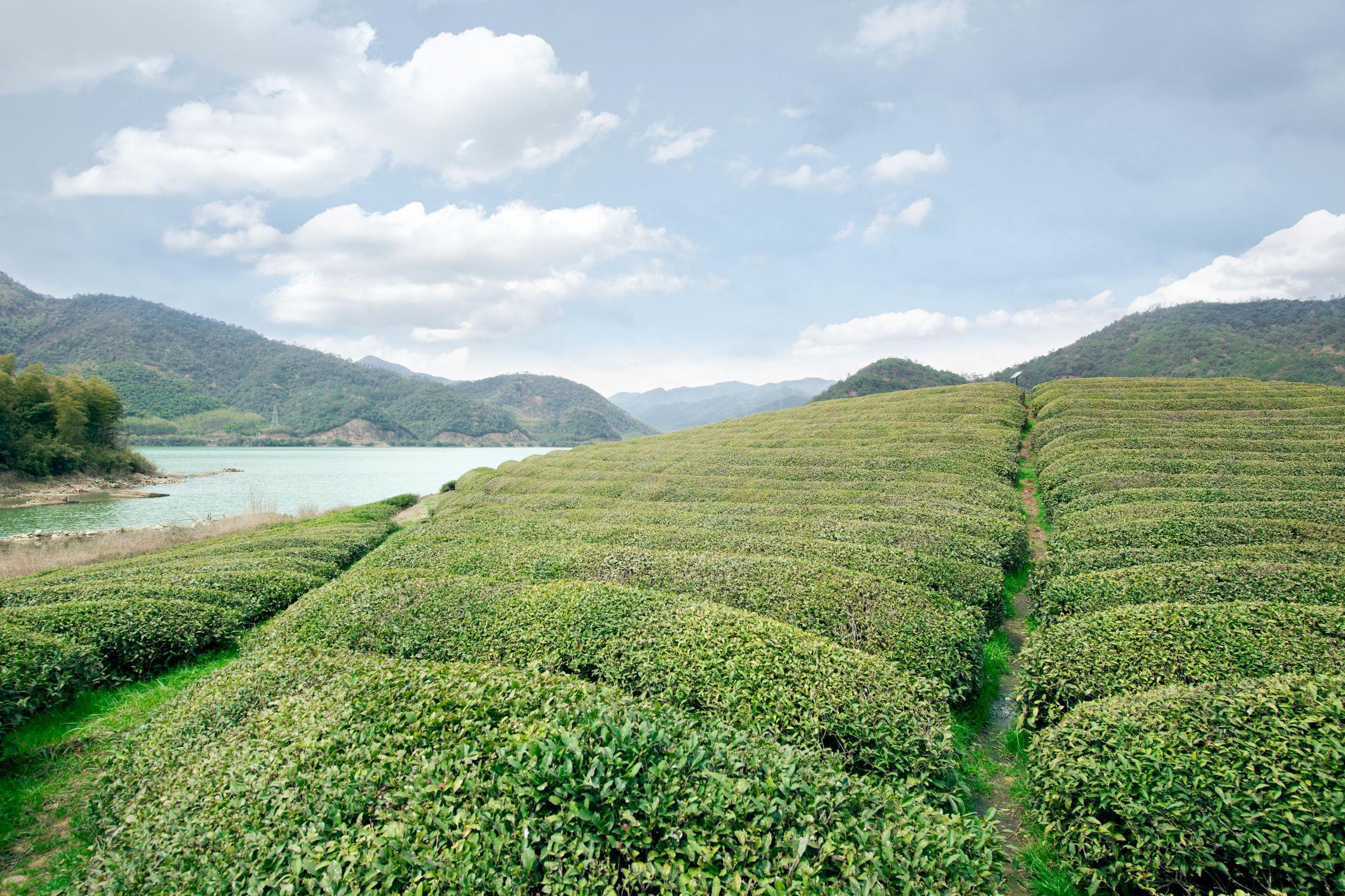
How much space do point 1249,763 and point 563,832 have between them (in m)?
5.47

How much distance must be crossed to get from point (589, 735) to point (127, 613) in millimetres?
10117

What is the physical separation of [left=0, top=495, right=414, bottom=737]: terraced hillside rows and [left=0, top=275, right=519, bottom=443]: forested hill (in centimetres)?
13627

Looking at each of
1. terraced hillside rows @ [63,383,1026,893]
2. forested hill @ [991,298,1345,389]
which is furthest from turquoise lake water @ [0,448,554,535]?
forested hill @ [991,298,1345,389]

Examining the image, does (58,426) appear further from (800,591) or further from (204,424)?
(204,424)

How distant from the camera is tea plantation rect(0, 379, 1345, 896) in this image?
3568mm

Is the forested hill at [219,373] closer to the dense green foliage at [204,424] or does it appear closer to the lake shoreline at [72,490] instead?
the dense green foliage at [204,424]

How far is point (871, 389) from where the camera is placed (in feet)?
259

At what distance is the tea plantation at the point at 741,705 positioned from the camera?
357 centimetres

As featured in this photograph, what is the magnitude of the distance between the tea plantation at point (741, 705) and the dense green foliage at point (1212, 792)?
3cm

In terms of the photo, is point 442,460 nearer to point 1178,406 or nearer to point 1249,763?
point 1178,406

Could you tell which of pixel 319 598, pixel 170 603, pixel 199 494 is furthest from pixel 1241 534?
pixel 199 494

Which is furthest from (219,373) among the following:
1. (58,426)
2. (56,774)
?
(56,774)

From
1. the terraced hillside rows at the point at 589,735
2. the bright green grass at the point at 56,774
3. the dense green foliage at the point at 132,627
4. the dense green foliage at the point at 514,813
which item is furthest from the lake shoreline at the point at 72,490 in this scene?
the dense green foliage at the point at 514,813

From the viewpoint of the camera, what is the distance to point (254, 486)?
45625 mm
